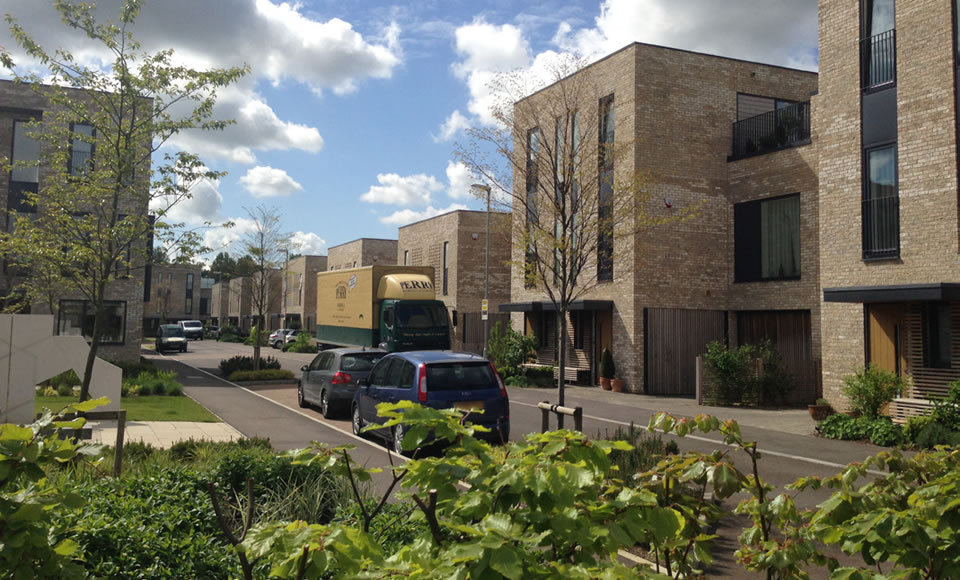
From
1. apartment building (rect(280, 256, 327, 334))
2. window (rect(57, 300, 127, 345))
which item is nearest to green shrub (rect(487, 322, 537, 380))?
window (rect(57, 300, 127, 345))

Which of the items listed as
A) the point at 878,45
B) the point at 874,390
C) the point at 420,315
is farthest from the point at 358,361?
the point at 878,45

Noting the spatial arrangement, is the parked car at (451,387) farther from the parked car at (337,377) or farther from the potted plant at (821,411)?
the potted plant at (821,411)

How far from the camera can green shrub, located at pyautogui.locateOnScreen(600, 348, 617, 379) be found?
24844 mm

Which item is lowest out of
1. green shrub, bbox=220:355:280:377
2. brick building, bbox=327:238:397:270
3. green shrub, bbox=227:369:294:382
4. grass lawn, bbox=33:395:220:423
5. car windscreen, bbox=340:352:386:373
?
grass lawn, bbox=33:395:220:423

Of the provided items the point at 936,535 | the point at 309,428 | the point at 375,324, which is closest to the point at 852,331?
the point at 309,428

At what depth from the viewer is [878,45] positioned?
17031mm

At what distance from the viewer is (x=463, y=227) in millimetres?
40062

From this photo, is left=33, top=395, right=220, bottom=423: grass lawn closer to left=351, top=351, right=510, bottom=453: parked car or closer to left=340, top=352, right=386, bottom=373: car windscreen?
left=340, top=352, right=386, bottom=373: car windscreen

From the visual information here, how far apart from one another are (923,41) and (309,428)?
1561 centimetres

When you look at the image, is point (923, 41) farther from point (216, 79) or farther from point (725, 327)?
point (216, 79)

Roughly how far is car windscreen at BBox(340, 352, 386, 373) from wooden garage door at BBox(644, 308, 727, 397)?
11.0 m

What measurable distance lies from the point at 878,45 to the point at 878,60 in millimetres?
366

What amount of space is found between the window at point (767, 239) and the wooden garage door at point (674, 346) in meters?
2.20

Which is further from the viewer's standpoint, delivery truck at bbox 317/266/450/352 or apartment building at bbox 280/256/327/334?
apartment building at bbox 280/256/327/334
